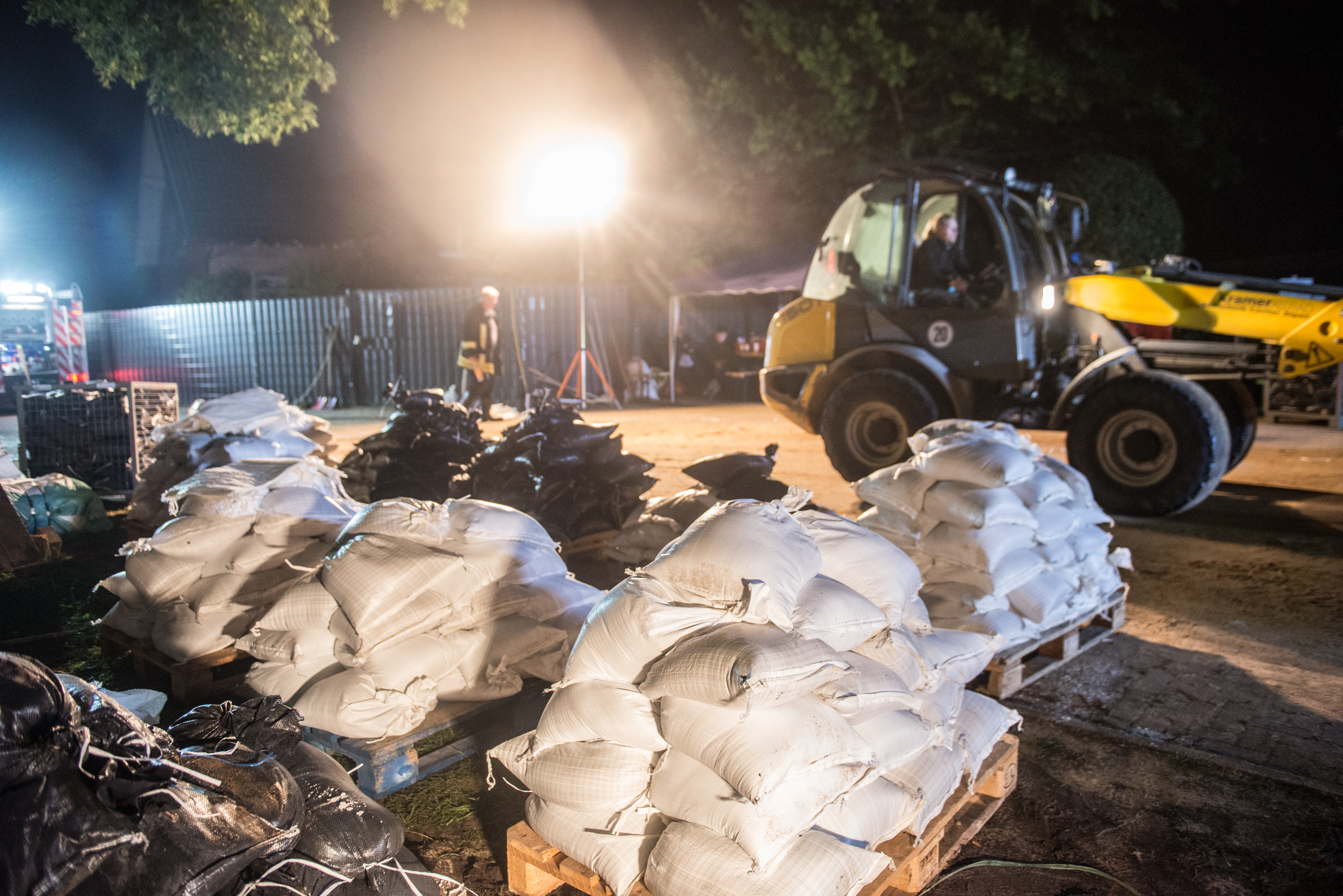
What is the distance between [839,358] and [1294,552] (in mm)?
3655

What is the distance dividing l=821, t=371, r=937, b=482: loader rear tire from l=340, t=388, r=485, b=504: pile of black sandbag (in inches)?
128

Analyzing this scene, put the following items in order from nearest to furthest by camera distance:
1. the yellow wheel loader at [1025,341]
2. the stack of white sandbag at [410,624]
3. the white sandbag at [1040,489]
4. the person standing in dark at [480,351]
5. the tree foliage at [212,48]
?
the stack of white sandbag at [410,624]
the white sandbag at [1040,489]
the yellow wheel loader at [1025,341]
the tree foliage at [212,48]
the person standing in dark at [480,351]

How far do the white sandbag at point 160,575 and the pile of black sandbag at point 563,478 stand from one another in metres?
2.07

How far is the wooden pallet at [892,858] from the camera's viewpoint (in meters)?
2.07

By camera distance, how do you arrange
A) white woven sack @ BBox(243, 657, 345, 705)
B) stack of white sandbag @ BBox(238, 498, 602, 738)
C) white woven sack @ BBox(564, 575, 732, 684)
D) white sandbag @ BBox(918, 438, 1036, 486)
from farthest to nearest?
white sandbag @ BBox(918, 438, 1036, 486) < white woven sack @ BBox(243, 657, 345, 705) < stack of white sandbag @ BBox(238, 498, 602, 738) < white woven sack @ BBox(564, 575, 732, 684)

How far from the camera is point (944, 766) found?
2314mm

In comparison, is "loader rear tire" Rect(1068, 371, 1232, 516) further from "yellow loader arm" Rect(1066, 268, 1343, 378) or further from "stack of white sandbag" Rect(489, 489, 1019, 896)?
"stack of white sandbag" Rect(489, 489, 1019, 896)

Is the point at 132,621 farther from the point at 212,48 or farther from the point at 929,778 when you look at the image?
the point at 212,48

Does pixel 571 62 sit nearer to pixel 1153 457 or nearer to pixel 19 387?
pixel 19 387

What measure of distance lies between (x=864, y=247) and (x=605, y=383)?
8.56 meters

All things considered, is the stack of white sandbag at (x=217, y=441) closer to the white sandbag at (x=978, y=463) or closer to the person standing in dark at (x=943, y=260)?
the white sandbag at (x=978, y=463)

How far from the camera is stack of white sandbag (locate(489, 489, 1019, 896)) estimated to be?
6.18 ft

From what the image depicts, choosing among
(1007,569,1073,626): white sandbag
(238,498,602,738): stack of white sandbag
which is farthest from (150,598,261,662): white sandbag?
(1007,569,1073,626): white sandbag

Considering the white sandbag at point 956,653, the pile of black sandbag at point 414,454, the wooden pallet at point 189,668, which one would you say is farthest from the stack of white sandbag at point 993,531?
the pile of black sandbag at point 414,454
